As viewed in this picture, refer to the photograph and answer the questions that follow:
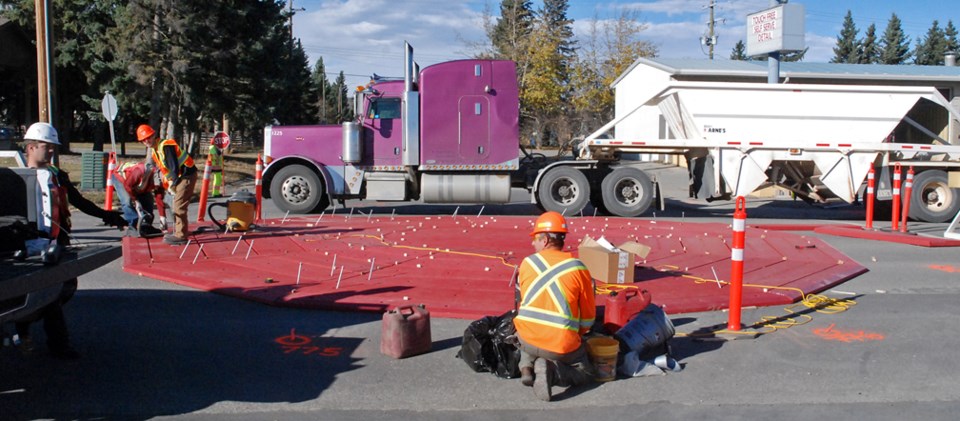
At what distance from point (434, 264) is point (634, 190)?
7.93 metres

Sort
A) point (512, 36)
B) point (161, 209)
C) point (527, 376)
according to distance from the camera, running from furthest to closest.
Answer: point (512, 36) < point (161, 209) < point (527, 376)

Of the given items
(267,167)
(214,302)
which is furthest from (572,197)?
(214,302)

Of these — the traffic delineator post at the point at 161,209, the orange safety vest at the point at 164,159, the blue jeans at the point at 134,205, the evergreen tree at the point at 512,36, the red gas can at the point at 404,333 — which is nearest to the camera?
the red gas can at the point at 404,333

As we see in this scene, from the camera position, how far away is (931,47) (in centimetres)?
8194

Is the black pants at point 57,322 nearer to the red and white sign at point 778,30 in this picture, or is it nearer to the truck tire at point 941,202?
the truck tire at point 941,202

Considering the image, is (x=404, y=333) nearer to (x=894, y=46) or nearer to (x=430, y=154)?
(x=430, y=154)

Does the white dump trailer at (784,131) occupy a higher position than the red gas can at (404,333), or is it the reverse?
the white dump trailer at (784,131)

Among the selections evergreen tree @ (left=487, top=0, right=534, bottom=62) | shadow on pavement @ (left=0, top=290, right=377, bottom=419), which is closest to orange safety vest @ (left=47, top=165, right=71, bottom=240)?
shadow on pavement @ (left=0, top=290, right=377, bottom=419)

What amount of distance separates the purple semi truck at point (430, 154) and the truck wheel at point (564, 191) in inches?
0.8

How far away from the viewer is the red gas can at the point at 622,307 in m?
6.24

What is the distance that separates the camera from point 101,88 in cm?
3559

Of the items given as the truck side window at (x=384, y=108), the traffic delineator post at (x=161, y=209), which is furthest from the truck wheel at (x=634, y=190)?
the traffic delineator post at (x=161, y=209)

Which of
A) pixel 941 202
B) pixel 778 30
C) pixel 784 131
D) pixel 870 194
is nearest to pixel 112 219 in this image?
pixel 870 194

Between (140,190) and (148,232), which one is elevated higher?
(140,190)
